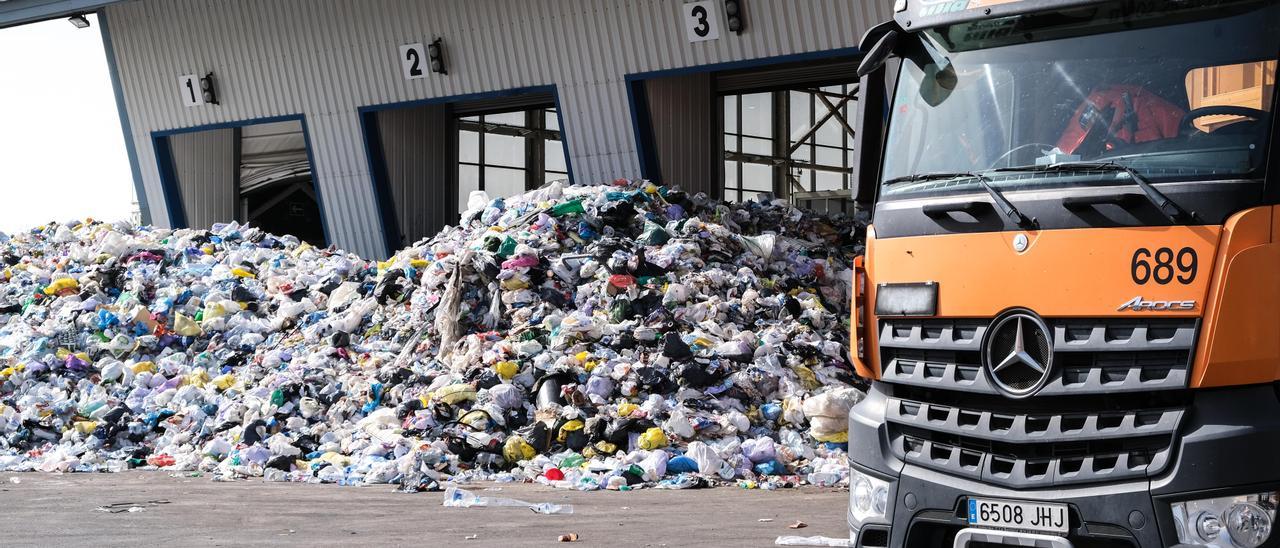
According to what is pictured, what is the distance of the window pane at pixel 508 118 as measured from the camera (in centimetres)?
2642

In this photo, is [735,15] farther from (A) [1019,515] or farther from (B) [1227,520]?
(B) [1227,520]

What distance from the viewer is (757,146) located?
30.8m

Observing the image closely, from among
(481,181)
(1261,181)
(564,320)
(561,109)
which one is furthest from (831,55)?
(1261,181)

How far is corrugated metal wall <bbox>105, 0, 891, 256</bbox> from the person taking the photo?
1917 centimetres

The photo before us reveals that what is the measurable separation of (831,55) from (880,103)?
12.6 metres

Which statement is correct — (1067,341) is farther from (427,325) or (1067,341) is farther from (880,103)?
(427,325)

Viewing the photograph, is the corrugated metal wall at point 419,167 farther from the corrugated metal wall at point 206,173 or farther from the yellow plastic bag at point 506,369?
the yellow plastic bag at point 506,369

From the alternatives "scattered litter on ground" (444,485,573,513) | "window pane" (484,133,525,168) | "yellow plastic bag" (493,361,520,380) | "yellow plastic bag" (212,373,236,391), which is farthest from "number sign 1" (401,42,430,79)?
"scattered litter on ground" (444,485,573,513)

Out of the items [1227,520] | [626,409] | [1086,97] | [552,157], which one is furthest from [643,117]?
[1227,520]

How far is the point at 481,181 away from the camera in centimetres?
2681

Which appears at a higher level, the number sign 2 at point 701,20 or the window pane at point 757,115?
the number sign 2 at point 701,20

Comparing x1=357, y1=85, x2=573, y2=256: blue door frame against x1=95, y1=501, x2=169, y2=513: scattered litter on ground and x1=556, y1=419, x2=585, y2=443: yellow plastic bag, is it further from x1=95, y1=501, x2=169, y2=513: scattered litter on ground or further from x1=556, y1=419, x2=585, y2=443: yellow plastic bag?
x1=95, y1=501, x2=169, y2=513: scattered litter on ground

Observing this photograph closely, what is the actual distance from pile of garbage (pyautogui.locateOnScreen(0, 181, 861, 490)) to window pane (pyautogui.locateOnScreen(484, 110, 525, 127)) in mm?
9349

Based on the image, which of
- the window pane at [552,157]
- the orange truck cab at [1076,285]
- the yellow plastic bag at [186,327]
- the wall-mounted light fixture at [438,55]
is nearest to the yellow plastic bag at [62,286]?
the yellow plastic bag at [186,327]
